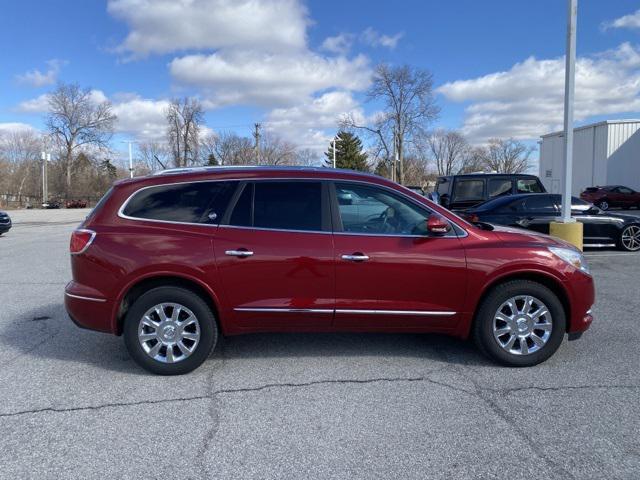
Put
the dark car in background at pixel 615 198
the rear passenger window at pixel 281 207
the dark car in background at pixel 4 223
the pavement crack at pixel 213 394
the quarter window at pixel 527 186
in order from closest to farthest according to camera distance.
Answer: the pavement crack at pixel 213 394
the rear passenger window at pixel 281 207
the quarter window at pixel 527 186
the dark car in background at pixel 4 223
the dark car in background at pixel 615 198

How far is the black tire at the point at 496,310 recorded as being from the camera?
4.40 meters

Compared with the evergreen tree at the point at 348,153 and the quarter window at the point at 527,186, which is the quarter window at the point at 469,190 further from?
the evergreen tree at the point at 348,153

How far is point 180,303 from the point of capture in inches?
169

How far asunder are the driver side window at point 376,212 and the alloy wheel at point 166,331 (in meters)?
1.59

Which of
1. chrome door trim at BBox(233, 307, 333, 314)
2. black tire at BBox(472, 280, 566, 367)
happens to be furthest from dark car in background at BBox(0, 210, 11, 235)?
black tire at BBox(472, 280, 566, 367)

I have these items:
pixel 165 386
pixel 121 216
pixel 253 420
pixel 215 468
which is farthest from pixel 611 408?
pixel 121 216

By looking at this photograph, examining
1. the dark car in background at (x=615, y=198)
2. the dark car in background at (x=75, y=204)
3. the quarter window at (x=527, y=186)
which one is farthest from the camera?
the dark car in background at (x=75, y=204)

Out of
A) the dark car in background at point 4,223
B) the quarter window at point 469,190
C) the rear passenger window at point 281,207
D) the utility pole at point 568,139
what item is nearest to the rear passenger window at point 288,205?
the rear passenger window at point 281,207

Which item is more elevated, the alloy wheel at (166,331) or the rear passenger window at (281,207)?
the rear passenger window at (281,207)

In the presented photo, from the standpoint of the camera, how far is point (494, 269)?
14.3ft

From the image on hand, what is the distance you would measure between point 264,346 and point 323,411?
1.57m

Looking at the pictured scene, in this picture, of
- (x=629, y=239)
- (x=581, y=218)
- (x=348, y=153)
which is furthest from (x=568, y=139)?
(x=348, y=153)

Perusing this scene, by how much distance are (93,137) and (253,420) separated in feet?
255

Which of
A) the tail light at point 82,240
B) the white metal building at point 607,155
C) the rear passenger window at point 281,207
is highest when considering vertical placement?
the white metal building at point 607,155
